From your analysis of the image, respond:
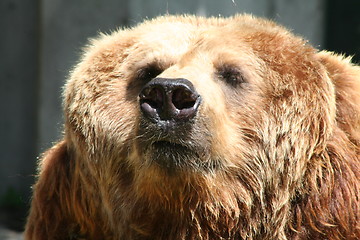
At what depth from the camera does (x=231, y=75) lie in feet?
12.2

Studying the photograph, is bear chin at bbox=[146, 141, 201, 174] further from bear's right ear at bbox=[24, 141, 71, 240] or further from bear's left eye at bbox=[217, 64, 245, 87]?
bear's right ear at bbox=[24, 141, 71, 240]

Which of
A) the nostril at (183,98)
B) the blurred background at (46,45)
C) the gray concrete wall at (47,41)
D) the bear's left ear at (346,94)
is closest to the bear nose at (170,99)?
the nostril at (183,98)

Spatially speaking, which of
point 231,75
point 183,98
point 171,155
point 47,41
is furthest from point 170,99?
point 47,41

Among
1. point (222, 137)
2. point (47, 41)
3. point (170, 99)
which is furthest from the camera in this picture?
point (47, 41)

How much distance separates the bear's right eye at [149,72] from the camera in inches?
150

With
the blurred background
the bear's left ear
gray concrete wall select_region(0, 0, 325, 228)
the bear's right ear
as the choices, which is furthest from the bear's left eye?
the blurred background

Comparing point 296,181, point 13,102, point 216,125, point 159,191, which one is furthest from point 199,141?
point 13,102

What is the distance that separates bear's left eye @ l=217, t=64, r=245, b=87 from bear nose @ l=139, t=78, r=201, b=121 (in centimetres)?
41

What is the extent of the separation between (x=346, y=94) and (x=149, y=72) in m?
1.07

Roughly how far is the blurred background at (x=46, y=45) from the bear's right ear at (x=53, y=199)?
3.56 metres

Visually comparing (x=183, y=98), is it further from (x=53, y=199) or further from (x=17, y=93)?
(x=17, y=93)

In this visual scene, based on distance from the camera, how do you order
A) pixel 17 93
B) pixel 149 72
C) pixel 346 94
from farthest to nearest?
pixel 17 93
pixel 149 72
pixel 346 94

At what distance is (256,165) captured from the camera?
3.59 m

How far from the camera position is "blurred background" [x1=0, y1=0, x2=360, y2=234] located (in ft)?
25.3
